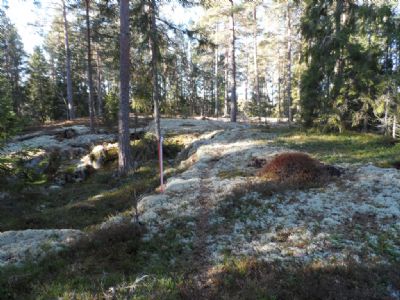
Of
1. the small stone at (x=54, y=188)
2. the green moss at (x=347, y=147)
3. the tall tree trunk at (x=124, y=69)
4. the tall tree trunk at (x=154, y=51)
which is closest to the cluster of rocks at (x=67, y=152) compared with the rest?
the small stone at (x=54, y=188)

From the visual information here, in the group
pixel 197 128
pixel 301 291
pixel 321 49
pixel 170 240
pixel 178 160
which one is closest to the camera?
pixel 301 291

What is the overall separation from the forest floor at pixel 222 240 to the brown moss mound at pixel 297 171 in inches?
14.3

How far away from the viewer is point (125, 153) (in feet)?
50.9

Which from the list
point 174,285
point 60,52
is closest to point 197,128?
point 174,285

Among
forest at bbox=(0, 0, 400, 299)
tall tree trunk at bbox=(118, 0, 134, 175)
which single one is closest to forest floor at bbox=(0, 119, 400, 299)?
forest at bbox=(0, 0, 400, 299)

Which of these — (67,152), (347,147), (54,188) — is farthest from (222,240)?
(67,152)

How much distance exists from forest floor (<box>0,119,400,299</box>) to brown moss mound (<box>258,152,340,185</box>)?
1.19ft

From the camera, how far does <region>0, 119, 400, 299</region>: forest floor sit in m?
5.25

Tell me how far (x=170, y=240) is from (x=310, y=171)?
5.69 metres

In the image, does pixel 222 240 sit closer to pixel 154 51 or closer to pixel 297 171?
pixel 297 171

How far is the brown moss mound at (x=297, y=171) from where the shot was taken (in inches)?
406

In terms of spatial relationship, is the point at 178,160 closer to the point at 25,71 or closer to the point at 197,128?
the point at 197,128

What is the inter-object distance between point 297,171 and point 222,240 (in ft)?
15.1

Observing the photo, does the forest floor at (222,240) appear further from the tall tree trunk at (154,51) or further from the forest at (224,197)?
the tall tree trunk at (154,51)
